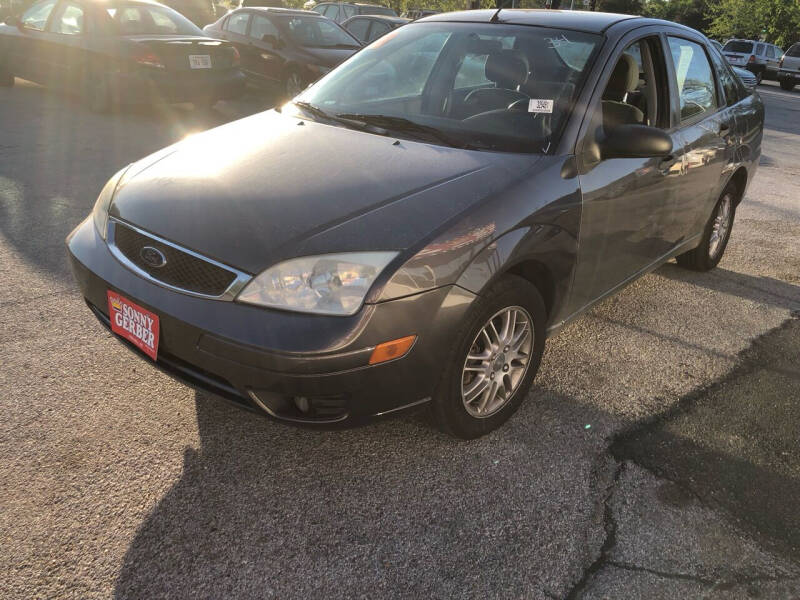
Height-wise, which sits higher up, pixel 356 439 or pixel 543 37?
pixel 543 37

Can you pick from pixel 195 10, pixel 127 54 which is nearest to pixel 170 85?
pixel 127 54

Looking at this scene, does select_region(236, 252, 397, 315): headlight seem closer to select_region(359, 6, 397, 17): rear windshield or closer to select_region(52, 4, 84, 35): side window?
select_region(52, 4, 84, 35): side window

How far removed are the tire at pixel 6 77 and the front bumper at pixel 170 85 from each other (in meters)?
3.22

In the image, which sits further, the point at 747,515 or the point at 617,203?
the point at 617,203

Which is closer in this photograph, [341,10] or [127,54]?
[127,54]

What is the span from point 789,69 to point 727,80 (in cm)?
2283

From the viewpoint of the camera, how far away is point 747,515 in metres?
2.44

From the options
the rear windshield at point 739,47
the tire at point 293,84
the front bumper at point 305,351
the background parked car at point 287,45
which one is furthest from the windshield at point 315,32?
the rear windshield at point 739,47

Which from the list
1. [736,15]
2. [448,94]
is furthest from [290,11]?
[736,15]

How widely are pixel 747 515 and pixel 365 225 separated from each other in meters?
1.72

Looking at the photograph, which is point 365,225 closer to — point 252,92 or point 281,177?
point 281,177

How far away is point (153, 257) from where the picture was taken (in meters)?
2.38

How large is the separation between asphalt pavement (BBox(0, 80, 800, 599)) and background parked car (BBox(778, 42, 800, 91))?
942 inches

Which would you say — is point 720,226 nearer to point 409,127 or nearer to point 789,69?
point 409,127
